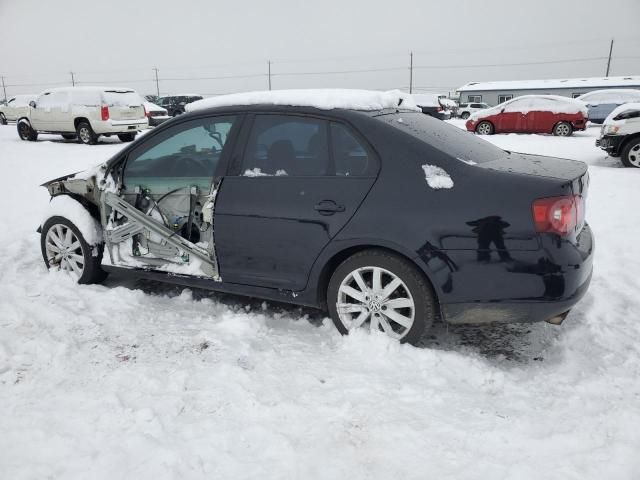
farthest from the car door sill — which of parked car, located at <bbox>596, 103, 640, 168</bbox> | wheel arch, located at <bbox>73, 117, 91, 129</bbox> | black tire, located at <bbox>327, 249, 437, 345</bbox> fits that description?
wheel arch, located at <bbox>73, 117, 91, 129</bbox>

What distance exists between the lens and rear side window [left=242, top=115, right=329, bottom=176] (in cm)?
328

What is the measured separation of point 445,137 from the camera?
3334 mm

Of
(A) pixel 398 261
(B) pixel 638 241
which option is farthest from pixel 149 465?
(B) pixel 638 241

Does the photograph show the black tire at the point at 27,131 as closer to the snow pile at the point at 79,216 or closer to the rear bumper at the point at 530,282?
the snow pile at the point at 79,216

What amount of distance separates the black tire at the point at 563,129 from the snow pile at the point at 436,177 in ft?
55.9

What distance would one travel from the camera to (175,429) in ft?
7.92

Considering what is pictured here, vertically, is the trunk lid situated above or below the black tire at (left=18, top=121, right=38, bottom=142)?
above

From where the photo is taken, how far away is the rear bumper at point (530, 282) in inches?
108

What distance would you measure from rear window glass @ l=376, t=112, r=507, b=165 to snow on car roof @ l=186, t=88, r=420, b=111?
0.17 metres

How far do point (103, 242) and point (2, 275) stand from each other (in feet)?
3.85

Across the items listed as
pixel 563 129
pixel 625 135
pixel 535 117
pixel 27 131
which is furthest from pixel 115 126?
pixel 563 129

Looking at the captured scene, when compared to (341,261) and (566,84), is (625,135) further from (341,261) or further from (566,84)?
(566,84)

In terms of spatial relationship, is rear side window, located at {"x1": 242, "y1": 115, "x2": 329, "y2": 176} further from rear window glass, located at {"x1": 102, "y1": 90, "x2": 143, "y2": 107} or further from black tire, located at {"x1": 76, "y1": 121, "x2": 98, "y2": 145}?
black tire, located at {"x1": 76, "y1": 121, "x2": 98, "y2": 145}

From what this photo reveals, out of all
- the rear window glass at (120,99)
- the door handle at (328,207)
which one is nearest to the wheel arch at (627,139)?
the door handle at (328,207)
